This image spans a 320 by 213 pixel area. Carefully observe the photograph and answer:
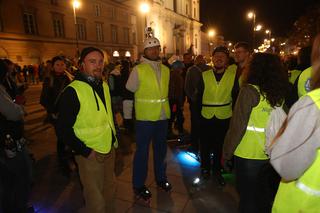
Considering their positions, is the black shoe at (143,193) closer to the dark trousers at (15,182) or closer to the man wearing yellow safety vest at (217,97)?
the man wearing yellow safety vest at (217,97)

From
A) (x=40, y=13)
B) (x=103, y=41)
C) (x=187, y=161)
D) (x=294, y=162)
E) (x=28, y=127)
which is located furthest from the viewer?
(x=103, y=41)

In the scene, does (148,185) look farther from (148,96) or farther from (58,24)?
(58,24)

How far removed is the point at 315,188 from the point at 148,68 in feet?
8.89

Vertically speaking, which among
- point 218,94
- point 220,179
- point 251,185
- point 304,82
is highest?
point 304,82

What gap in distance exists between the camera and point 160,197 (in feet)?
12.6

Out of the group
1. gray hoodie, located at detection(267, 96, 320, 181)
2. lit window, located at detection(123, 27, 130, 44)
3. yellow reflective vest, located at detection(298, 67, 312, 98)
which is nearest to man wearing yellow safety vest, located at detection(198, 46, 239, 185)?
yellow reflective vest, located at detection(298, 67, 312, 98)

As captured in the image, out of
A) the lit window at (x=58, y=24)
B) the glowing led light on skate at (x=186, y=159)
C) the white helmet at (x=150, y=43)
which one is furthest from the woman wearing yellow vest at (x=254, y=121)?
the lit window at (x=58, y=24)

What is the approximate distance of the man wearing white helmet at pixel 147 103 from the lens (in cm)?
362

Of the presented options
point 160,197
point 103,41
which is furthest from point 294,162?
point 103,41

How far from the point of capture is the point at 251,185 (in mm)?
2566

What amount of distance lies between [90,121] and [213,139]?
2.19 m

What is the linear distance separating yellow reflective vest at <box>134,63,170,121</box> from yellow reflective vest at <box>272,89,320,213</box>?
7.82 ft

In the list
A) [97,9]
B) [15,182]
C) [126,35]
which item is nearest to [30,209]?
[15,182]

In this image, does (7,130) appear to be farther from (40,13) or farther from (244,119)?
(40,13)
